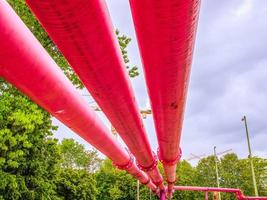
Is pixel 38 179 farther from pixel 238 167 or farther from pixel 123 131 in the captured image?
pixel 238 167

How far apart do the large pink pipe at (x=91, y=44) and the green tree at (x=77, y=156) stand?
69.9 meters

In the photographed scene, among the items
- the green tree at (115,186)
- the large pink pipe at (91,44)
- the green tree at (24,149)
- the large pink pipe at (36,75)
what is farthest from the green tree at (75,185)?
the large pink pipe at (91,44)

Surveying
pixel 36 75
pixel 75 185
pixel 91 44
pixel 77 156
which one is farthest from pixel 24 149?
pixel 77 156

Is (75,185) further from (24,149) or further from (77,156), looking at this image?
(77,156)

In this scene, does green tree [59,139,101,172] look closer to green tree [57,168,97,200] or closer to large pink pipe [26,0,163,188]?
green tree [57,168,97,200]

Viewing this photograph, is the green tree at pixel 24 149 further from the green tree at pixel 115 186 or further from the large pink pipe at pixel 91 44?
the green tree at pixel 115 186

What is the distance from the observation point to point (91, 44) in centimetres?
118

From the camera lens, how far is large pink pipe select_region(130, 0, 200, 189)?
3.36 feet

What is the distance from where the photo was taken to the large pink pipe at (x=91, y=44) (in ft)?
3.31

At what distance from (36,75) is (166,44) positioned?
563mm

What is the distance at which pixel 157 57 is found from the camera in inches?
52.5

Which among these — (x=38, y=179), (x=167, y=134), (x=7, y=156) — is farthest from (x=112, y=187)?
(x=167, y=134)

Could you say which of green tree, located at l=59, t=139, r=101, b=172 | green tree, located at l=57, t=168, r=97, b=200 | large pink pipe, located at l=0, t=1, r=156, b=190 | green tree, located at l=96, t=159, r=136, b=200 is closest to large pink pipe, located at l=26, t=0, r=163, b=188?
large pink pipe, located at l=0, t=1, r=156, b=190

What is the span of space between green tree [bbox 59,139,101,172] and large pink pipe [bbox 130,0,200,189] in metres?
69.9
